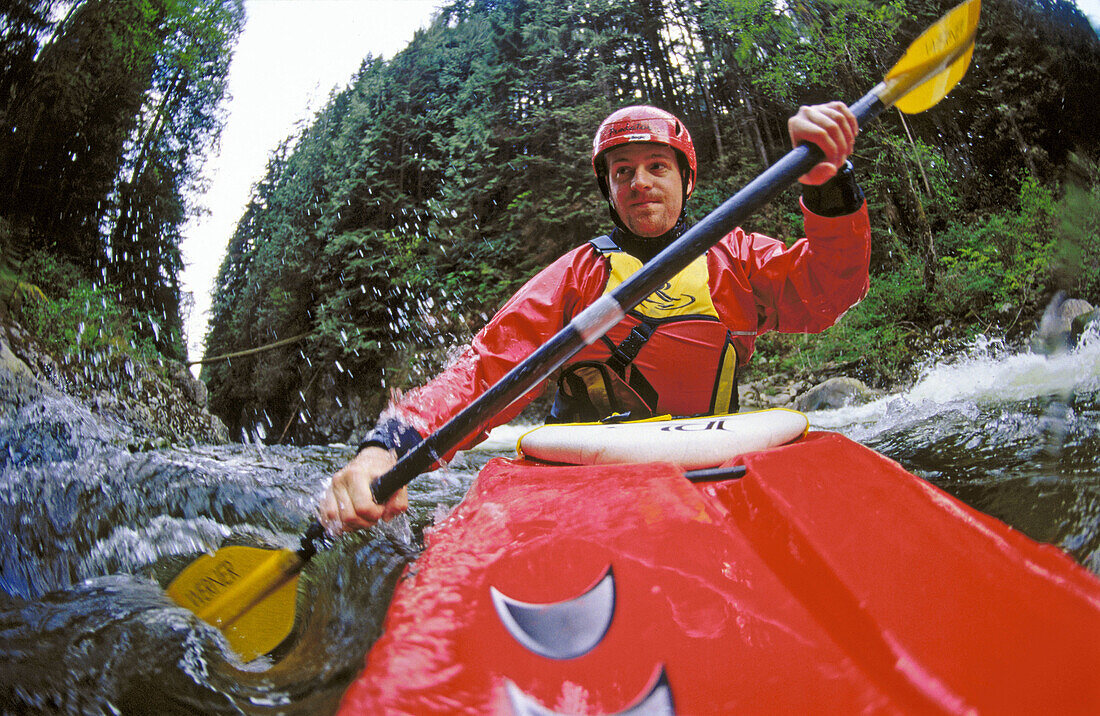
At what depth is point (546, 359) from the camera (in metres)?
0.95

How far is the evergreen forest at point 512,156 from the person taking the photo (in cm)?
147

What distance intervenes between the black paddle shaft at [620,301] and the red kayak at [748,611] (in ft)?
0.77

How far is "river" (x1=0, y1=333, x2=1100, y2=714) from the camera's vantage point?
91 cm

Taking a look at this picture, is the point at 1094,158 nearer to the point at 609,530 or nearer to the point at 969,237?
the point at 969,237

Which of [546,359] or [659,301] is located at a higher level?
[659,301]

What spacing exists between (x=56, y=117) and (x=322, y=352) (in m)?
1.83

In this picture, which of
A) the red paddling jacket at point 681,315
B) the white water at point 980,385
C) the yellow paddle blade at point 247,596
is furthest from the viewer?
the white water at point 980,385

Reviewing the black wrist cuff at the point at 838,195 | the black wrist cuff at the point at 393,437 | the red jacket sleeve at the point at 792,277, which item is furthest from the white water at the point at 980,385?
the black wrist cuff at the point at 393,437

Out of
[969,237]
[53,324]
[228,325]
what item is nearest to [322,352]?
[228,325]

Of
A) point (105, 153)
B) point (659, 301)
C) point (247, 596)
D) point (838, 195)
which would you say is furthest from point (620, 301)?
point (105, 153)

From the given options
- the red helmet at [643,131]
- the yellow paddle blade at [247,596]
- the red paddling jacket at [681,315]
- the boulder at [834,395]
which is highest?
the red helmet at [643,131]

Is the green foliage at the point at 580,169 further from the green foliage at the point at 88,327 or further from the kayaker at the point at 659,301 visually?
the kayaker at the point at 659,301

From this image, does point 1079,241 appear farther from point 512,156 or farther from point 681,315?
point 512,156

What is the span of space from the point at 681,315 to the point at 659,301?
0.07 m
